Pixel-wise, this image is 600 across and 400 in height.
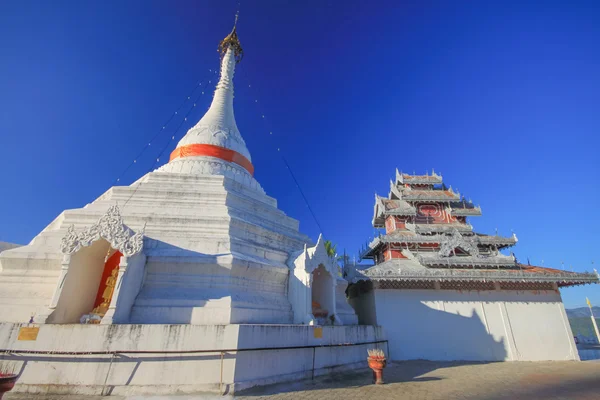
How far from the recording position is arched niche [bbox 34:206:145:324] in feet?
25.8

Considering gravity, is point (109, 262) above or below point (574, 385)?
above

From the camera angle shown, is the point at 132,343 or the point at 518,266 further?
the point at 518,266

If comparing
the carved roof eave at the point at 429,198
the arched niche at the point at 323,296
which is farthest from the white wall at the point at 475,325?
the carved roof eave at the point at 429,198

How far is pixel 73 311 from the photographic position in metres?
8.30

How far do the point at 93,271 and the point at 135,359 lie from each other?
3756 mm

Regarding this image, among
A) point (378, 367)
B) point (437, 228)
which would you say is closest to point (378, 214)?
point (437, 228)

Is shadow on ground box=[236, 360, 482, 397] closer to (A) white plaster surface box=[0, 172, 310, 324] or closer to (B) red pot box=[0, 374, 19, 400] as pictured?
(A) white plaster surface box=[0, 172, 310, 324]

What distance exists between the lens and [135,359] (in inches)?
273

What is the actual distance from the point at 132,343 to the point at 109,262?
139 inches

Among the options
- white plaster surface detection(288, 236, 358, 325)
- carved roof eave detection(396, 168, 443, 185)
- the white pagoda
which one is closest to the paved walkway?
the white pagoda

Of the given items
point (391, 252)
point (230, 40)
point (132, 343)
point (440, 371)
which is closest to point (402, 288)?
point (391, 252)

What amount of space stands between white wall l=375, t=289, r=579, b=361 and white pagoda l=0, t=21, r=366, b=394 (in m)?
3.11

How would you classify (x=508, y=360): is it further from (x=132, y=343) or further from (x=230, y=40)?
(x=230, y=40)

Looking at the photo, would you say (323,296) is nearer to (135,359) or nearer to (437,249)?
(135,359)
